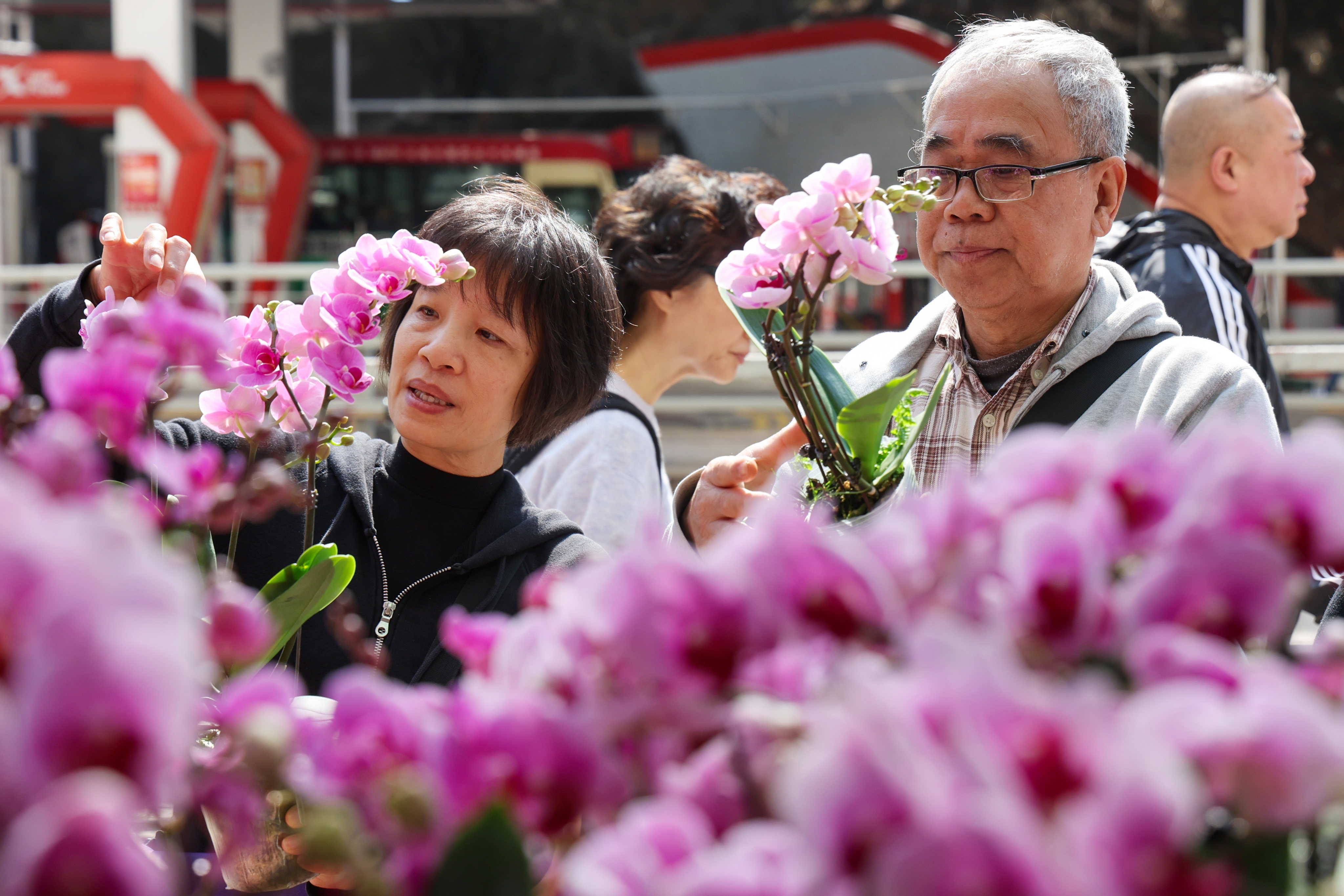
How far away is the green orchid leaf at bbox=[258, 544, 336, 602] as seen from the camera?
1.08 metres

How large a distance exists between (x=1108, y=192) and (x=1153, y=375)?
0.34m

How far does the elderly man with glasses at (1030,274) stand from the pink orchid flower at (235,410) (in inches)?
28.7

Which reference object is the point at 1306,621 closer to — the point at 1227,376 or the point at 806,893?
the point at 1227,376

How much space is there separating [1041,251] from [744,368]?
2.34 m

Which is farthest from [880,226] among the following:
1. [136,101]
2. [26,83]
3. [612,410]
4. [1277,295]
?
[26,83]

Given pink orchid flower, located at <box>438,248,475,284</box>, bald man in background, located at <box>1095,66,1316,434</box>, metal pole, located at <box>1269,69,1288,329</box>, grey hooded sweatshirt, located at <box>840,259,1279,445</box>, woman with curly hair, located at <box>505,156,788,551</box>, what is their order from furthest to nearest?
metal pole, located at <box>1269,69,1288,329</box> → bald man in background, located at <box>1095,66,1316,434</box> → woman with curly hair, located at <box>505,156,788,551</box> → grey hooded sweatshirt, located at <box>840,259,1279,445</box> → pink orchid flower, located at <box>438,248,475,284</box>

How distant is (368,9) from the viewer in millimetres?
19594

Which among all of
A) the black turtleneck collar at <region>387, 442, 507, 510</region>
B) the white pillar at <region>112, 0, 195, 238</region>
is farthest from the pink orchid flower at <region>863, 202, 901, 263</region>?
the white pillar at <region>112, 0, 195, 238</region>

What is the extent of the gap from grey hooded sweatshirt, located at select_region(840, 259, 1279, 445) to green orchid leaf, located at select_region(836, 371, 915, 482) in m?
0.44

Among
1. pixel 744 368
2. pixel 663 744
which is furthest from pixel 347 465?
pixel 744 368

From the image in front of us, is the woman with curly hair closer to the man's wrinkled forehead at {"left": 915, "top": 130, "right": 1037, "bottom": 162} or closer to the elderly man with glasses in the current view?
the elderly man with glasses

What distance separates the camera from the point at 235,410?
121cm

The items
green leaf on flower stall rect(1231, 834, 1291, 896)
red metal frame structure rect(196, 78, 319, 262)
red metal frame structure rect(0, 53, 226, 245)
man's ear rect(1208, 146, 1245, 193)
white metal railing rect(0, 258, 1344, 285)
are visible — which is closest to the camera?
green leaf on flower stall rect(1231, 834, 1291, 896)

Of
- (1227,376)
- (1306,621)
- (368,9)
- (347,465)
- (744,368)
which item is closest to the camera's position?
(1227,376)
